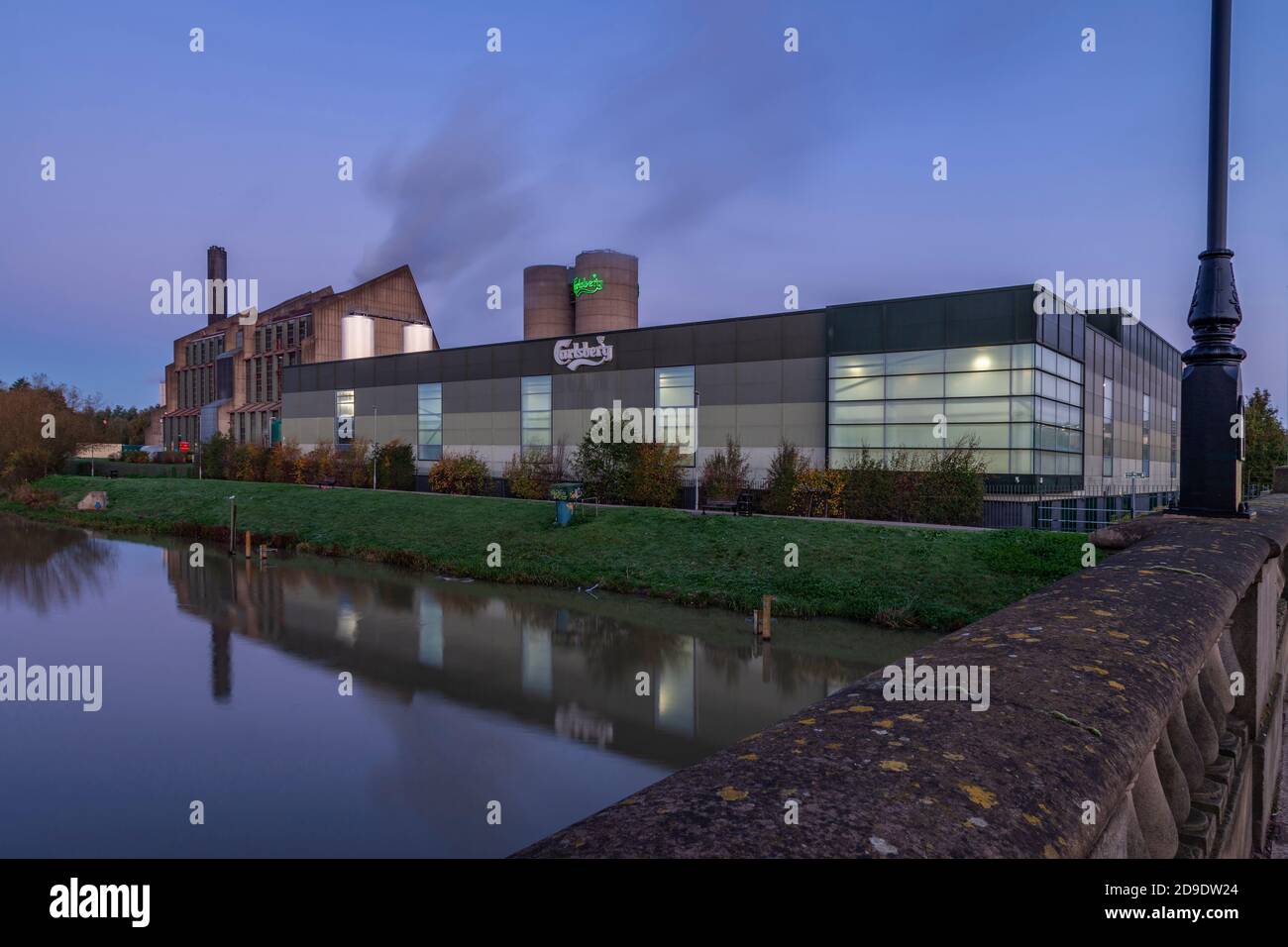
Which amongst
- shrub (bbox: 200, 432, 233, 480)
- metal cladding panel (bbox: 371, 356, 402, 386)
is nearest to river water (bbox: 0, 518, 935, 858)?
metal cladding panel (bbox: 371, 356, 402, 386)

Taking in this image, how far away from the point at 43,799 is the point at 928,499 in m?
28.3

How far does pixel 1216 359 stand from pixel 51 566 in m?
39.8

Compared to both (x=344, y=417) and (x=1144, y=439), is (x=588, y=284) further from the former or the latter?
(x=1144, y=439)

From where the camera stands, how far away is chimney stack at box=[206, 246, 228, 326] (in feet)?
295

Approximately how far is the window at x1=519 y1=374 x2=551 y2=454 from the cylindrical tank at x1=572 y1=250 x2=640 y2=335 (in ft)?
60.7

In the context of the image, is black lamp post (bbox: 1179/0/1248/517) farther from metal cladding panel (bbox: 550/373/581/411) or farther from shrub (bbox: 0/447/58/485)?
shrub (bbox: 0/447/58/485)

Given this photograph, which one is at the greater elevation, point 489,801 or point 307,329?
point 307,329

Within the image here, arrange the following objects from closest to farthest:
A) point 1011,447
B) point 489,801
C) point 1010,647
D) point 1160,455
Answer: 1. point 1010,647
2. point 489,801
3. point 1011,447
4. point 1160,455

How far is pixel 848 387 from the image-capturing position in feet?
121

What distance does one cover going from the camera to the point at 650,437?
137ft

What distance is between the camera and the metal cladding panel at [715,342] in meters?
39.9
